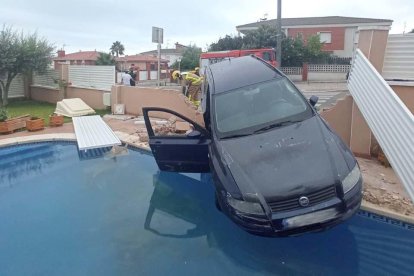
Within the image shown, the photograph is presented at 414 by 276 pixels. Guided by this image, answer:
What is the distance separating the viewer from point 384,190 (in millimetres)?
4910

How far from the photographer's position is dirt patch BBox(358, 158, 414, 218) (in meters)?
4.44

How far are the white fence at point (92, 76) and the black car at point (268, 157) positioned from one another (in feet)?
28.3

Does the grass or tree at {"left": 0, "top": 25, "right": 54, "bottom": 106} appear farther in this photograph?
tree at {"left": 0, "top": 25, "right": 54, "bottom": 106}

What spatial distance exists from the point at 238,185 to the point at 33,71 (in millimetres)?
15246

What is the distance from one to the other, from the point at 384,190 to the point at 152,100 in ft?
25.1

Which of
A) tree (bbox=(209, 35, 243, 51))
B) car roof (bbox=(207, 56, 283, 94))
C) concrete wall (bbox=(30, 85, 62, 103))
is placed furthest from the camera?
tree (bbox=(209, 35, 243, 51))

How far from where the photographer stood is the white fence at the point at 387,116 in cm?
400

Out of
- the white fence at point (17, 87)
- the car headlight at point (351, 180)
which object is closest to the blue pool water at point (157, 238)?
the car headlight at point (351, 180)

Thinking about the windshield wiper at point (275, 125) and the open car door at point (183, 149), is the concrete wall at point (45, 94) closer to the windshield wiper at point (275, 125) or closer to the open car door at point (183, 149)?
the open car door at point (183, 149)

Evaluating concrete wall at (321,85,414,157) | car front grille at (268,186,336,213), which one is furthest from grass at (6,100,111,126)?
car front grille at (268,186,336,213)

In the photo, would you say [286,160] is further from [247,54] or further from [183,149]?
[247,54]

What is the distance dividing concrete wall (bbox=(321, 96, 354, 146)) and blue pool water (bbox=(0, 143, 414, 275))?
2444mm

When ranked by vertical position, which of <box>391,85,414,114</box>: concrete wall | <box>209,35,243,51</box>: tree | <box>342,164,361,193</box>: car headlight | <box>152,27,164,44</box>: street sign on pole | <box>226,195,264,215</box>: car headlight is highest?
<box>209,35,243,51</box>: tree

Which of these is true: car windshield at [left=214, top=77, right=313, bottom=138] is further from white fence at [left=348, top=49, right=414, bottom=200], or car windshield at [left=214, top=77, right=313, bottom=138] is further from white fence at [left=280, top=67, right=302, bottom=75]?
white fence at [left=280, top=67, right=302, bottom=75]
